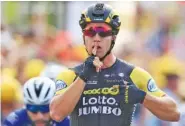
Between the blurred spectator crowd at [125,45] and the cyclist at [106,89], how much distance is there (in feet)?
15.8

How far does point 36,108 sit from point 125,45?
5.94 metres

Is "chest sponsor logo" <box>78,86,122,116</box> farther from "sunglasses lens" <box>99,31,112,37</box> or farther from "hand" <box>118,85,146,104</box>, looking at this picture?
"sunglasses lens" <box>99,31,112,37</box>

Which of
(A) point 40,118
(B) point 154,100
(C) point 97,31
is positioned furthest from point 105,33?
(A) point 40,118

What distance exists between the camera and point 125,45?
15242 millimetres

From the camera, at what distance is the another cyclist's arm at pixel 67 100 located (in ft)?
24.5

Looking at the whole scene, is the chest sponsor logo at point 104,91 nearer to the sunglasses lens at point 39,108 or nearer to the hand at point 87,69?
the hand at point 87,69

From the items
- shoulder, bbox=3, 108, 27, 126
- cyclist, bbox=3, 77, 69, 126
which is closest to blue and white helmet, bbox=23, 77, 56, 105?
cyclist, bbox=3, 77, 69, 126

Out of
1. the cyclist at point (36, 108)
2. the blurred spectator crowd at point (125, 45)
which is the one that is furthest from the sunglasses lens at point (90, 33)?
the blurred spectator crowd at point (125, 45)

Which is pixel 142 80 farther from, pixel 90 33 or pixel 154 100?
pixel 90 33

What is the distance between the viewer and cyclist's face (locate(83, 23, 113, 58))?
754 centimetres

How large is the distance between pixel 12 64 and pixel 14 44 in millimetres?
792

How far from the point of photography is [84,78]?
7.50 meters

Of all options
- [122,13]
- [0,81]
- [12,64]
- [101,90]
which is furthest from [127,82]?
[122,13]

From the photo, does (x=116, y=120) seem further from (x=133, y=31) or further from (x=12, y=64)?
(x=133, y=31)
